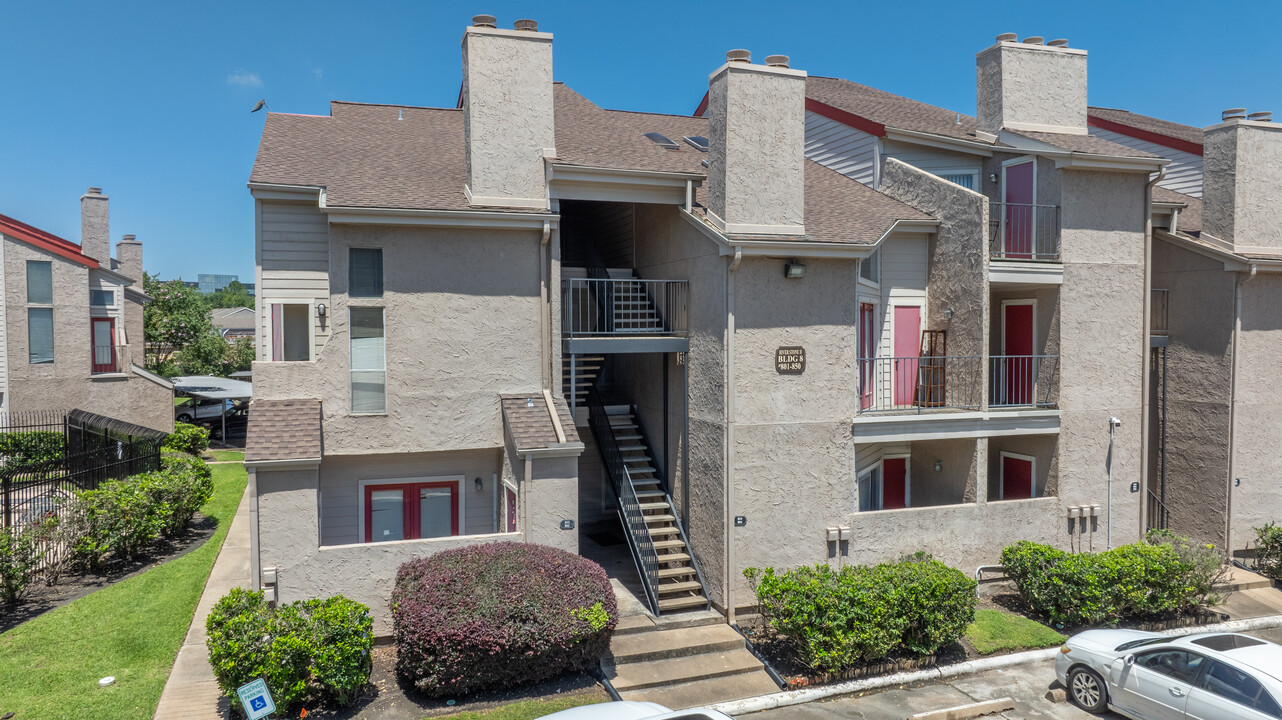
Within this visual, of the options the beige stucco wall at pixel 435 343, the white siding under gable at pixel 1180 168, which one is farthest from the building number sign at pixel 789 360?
the white siding under gable at pixel 1180 168

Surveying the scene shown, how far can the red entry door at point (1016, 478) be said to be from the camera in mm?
16062

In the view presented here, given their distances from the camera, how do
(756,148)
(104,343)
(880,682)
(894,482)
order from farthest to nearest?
(104,343) → (894,482) → (756,148) → (880,682)

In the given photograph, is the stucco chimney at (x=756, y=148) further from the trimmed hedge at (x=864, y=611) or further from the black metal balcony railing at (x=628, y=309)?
the trimmed hedge at (x=864, y=611)

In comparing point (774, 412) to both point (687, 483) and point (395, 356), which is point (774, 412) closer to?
point (687, 483)

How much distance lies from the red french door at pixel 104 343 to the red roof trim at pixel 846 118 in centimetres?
2578

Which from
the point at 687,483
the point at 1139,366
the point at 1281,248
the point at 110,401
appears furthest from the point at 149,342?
the point at 1281,248

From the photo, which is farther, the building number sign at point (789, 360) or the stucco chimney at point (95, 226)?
the stucco chimney at point (95, 226)

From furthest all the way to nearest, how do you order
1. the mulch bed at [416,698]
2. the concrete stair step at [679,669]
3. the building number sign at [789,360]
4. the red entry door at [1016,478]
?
the red entry door at [1016,478]
the building number sign at [789,360]
the concrete stair step at [679,669]
the mulch bed at [416,698]

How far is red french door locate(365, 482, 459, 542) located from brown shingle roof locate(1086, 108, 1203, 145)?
20.2 metres

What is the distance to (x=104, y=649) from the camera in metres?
10.9

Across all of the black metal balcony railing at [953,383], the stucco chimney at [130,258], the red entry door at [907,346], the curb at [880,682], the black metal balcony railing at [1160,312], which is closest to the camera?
the curb at [880,682]

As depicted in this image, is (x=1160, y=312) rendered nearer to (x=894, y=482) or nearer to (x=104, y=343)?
(x=894, y=482)

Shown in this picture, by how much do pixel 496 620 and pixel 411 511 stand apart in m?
4.56

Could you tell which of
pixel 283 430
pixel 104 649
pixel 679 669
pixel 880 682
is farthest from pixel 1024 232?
pixel 104 649
